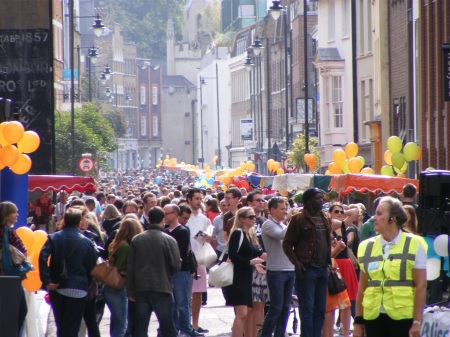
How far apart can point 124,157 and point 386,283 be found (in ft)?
541

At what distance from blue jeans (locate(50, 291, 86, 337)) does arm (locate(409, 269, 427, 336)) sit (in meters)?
4.50

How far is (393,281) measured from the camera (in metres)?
9.49

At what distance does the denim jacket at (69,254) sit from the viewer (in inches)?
508

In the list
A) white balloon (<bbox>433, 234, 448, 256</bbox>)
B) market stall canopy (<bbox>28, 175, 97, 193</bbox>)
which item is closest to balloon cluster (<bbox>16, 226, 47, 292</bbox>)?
white balloon (<bbox>433, 234, 448, 256</bbox>)

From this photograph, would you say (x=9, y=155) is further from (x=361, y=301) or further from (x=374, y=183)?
(x=374, y=183)

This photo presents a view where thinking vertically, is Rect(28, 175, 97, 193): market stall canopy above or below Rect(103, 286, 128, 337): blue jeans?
above

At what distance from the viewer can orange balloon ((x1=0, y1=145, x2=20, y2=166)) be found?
15234mm

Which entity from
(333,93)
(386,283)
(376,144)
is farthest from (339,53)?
(386,283)

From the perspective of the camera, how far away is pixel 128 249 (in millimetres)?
13508

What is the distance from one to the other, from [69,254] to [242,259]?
2.13 meters

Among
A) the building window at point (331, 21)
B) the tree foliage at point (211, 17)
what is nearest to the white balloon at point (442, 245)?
the building window at point (331, 21)

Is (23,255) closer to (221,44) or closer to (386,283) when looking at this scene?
(386,283)

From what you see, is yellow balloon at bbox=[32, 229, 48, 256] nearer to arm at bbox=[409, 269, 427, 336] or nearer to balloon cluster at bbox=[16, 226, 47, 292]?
balloon cluster at bbox=[16, 226, 47, 292]

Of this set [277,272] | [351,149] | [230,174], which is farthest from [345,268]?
[230,174]
